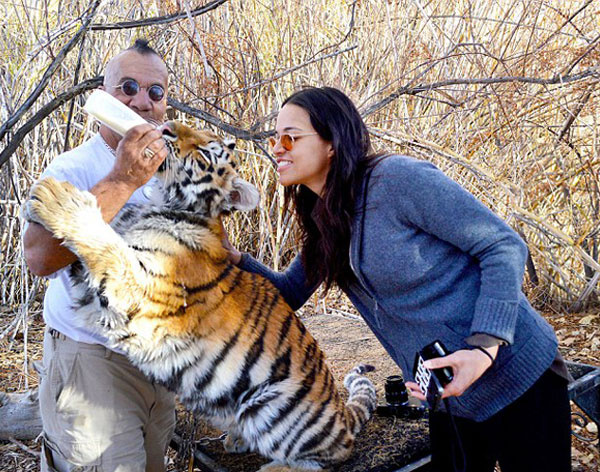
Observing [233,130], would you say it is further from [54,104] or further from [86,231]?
[86,231]

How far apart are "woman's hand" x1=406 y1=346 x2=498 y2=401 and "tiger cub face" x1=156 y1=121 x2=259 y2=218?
1.27 meters

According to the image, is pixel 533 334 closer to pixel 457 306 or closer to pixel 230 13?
pixel 457 306

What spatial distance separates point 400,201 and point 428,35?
3652 millimetres

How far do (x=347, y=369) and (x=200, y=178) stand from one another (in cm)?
200

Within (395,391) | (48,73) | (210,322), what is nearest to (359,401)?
(395,391)

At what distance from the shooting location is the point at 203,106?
14.4 feet

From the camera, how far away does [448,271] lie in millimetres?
2031

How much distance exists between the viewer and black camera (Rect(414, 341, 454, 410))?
1.79m

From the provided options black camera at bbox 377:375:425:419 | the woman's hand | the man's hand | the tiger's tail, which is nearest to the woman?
the woman's hand

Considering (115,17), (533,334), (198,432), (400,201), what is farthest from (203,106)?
(533,334)

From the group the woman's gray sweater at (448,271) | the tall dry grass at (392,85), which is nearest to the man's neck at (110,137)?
the woman's gray sweater at (448,271)

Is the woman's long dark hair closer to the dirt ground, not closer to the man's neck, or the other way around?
the man's neck

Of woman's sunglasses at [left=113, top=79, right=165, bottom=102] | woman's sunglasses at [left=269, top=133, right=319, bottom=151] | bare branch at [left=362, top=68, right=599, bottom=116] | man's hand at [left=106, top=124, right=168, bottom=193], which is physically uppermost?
bare branch at [left=362, top=68, right=599, bottom=116]

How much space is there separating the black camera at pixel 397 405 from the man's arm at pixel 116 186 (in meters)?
1.81
